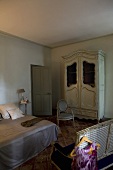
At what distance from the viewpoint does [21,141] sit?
7.30ft

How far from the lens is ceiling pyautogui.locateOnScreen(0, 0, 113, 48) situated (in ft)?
8.36

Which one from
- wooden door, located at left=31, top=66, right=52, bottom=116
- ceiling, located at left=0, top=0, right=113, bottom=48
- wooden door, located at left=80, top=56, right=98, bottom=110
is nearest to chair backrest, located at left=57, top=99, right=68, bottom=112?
wooden door, located at left=80, top=56, right=98, bottom=110

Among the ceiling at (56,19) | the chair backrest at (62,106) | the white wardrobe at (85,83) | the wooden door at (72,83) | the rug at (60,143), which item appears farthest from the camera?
the wooden door at (72,83)

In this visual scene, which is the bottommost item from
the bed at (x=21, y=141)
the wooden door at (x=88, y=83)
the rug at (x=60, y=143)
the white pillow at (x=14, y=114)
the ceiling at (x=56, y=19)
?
the rug at (x=60, y=143)

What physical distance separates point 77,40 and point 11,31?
87.9 inches

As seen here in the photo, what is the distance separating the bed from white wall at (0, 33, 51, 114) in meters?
1.42

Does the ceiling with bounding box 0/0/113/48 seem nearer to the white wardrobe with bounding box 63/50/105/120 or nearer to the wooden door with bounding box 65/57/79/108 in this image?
the white wardrobe with bounding box 63/50/105/120

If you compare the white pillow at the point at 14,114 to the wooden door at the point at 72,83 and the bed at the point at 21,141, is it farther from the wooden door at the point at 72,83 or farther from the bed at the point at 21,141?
the wooden door at the point at 72,83

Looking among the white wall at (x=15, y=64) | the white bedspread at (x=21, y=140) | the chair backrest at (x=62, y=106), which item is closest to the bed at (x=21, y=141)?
the white bedspread at (x=21, y=140)

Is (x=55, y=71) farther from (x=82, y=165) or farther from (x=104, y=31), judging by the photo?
(x=82, y=165)

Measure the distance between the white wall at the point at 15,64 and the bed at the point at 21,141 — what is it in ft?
4.65

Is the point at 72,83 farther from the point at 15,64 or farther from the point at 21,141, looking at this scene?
the point at 21,141

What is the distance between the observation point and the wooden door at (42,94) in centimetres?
516

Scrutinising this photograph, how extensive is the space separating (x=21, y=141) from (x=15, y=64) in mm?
2808
